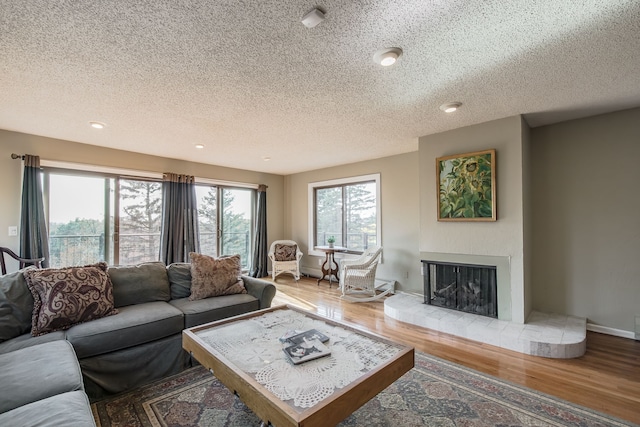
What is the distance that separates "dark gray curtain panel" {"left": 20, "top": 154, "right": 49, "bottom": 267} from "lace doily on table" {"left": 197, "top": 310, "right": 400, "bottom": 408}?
10.5ft

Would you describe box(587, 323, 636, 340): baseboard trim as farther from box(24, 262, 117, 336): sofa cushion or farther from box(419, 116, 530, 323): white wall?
box(24, 262, 117, 336): sofa cushion

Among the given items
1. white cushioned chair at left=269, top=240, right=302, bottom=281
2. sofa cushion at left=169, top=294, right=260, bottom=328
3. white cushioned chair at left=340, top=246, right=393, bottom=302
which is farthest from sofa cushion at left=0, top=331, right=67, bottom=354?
white cushioned chair at left=269, top=240, right=302, bottom=281

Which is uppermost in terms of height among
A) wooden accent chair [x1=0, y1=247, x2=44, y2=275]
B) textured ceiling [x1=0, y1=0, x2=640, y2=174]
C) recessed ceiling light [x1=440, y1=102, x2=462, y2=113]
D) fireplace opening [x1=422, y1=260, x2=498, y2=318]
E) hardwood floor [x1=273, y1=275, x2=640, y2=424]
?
textured ceiling [x1=0, y1=0, x2=640, y2=174]

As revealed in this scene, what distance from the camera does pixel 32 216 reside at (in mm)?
3588

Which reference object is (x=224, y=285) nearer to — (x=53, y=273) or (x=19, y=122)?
(x=53, y=273)

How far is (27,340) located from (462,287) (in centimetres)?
402

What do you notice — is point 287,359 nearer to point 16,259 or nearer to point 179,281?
point 179,281

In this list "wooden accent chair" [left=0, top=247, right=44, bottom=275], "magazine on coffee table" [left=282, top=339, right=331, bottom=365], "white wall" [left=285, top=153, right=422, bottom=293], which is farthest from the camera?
"white wall" [left=285, top=153, right=422, bottom=293]

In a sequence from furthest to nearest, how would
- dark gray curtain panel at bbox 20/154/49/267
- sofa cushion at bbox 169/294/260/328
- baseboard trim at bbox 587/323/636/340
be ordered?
dark gray curtain panel at bbox 20/154/49/267, baseboard trim at bbox 587/323/636/340, sofa cushion at bbox 169/294/260/328

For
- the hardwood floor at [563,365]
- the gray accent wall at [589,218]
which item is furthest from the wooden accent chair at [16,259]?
the gray accent wall at [589,218]

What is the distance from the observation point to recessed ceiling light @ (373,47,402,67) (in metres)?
1.87

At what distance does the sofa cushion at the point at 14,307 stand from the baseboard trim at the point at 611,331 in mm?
5244

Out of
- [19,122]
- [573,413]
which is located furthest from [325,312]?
[19,122]

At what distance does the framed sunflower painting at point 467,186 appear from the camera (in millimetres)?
3191
